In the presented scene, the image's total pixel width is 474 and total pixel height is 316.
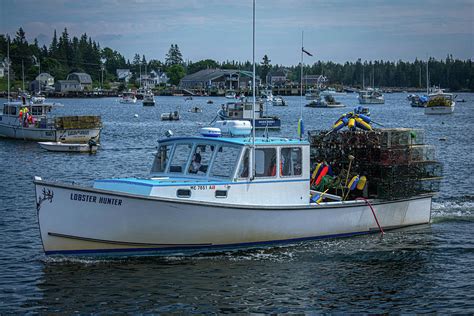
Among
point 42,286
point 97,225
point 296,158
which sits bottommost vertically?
point 42,286

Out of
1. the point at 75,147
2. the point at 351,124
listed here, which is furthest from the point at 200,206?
the point at 75,147

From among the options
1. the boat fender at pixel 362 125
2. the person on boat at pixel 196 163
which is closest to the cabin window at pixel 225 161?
the person on boat at pixel 196 163

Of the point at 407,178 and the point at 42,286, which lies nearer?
the point at 42,286

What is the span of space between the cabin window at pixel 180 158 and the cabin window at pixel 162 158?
23 centimetres

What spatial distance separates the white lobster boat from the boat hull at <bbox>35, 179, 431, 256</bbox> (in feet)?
0.08

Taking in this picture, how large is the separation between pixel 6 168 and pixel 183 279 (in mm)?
26353

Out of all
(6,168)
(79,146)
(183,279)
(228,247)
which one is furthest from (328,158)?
(79,146)

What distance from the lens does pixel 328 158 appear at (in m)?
24.4

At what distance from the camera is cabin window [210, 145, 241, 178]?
2005 cm

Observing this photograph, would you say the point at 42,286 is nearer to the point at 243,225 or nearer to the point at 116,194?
the point at 116,194

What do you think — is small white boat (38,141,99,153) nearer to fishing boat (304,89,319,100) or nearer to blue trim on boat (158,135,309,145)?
blue trim on boat (158,135,309,145)

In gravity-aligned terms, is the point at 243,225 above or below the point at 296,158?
below

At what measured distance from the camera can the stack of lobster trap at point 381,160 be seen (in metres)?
23.1

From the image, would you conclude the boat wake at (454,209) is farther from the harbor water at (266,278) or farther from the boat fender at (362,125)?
the boat fender at (362,125)
